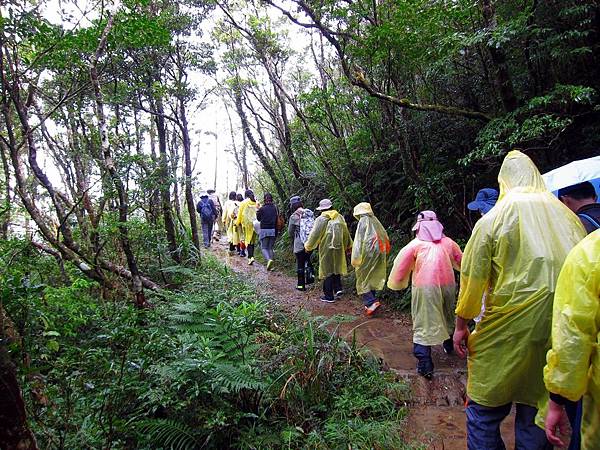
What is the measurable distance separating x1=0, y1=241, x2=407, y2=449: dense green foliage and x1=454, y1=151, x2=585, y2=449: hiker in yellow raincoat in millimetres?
994

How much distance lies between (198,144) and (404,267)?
1822 centimetres

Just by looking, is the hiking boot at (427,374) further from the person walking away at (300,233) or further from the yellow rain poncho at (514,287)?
the person walking away at (300,233)

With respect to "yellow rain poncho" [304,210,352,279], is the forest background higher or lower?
higher

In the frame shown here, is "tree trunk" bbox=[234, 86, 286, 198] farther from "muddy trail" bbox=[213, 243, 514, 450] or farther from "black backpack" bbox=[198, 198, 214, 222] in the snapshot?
"muddy trail" bbox=[213, 243, 514, 450]

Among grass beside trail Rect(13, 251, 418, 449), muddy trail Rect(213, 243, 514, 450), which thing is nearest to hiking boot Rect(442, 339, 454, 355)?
muddy trail Rect(213, 243, 514, 450)

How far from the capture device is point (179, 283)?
7973 mm

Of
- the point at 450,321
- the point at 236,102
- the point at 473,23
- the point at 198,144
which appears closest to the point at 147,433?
the point at 450,321

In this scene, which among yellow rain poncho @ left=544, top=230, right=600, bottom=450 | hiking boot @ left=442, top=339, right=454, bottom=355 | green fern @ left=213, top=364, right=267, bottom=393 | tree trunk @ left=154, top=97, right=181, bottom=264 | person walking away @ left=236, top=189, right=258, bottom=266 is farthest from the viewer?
person walking away @ left=236, top=189, right=258, bottom=266

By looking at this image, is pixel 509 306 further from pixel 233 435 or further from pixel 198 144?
pixel 198 144

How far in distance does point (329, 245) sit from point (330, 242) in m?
0.06

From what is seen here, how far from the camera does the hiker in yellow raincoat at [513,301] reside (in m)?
2.36

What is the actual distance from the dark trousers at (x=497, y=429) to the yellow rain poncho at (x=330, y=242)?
16.5 ft

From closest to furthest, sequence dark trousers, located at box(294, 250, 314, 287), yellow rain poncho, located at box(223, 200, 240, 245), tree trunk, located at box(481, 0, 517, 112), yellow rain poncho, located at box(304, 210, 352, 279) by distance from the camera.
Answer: tree trunk, located at box(481, 0, 517, 112) < yellow rain poncho, located at box(304, 210, 352, 279) < dark trousers, located at box(294, 250, 314, 287) < yellow rain poncho, located at box(223, 200, 240, 245)

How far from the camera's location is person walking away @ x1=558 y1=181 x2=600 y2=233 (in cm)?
265
